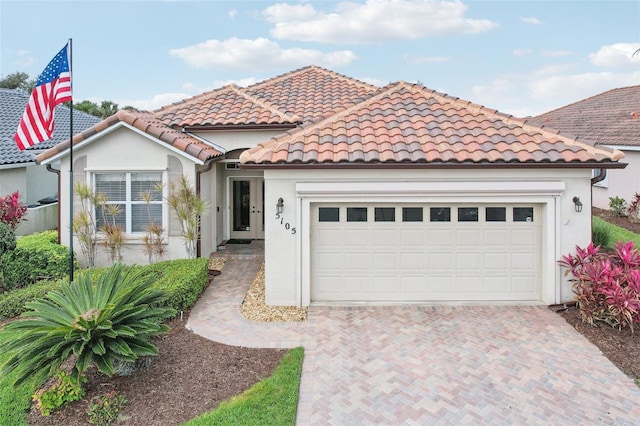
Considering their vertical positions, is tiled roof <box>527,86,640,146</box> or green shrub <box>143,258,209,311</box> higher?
tiled roof <box>527,86,640,146</box>

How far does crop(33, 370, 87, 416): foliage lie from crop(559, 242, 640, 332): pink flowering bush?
9337mm

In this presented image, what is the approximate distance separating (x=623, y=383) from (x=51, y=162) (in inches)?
581

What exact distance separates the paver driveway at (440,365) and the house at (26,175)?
1076 centimetres

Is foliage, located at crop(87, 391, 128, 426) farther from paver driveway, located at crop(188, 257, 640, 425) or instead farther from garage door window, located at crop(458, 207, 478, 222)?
garage door window, located at crop(458, 207, 478, 222)

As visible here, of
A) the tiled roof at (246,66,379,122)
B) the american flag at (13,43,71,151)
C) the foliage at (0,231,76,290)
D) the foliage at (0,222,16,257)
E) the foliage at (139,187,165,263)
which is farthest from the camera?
the tiled roof at (246,66,379,122)

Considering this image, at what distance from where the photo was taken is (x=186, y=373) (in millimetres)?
6574

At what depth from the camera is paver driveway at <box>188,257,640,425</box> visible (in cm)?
554

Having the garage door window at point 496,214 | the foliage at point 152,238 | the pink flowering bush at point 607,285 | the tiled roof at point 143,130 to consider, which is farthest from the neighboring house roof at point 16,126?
the pink flowering bush at point 607,285

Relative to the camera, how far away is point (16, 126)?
2102 cm

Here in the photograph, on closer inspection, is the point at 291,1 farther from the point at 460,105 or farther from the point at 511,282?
the point at 511,282

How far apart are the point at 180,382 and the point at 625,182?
70.7ft

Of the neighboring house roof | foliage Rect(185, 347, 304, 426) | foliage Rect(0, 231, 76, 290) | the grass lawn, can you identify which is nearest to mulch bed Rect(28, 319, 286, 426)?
foliage Rect(185, 347, 304, 426)

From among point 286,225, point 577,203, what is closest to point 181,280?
point 286,225

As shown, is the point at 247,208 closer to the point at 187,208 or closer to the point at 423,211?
the point at 187,208
